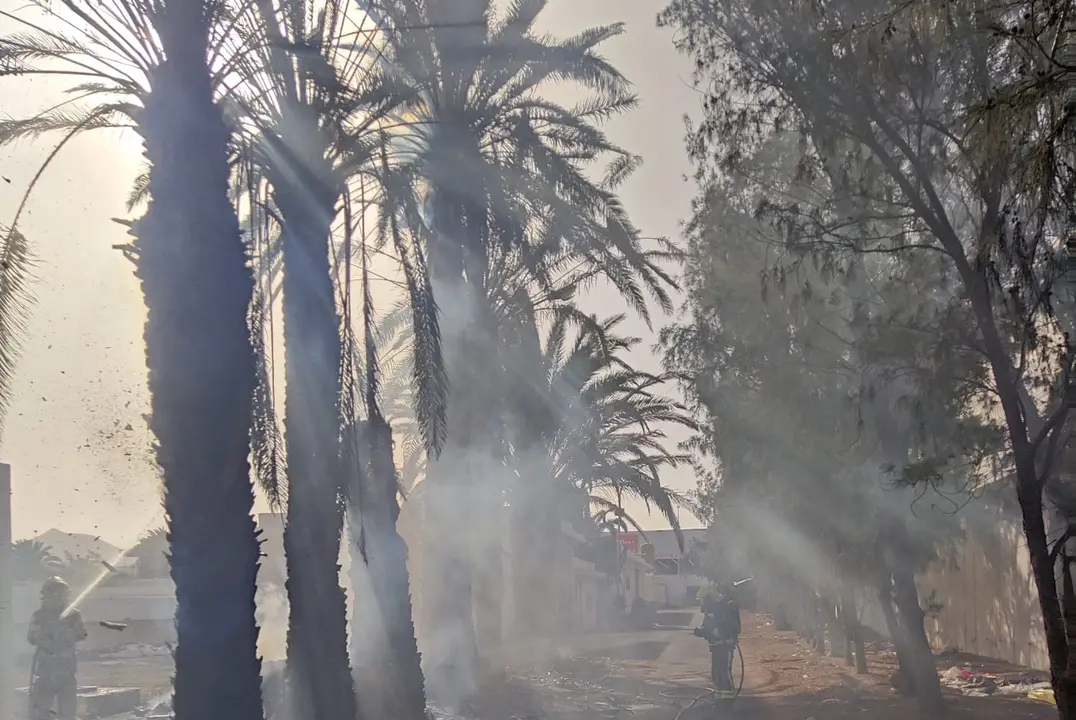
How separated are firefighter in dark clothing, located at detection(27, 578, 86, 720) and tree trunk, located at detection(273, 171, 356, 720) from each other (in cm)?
512

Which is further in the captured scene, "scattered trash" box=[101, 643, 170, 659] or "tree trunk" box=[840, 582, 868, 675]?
"scattered trash" box=[101, 643, 170, 659]

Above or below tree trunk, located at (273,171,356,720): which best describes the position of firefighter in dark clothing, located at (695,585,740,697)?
below

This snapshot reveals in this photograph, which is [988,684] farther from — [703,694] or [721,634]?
[703,694]

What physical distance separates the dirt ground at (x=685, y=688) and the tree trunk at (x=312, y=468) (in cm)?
547

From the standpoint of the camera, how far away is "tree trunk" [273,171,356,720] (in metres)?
10.3

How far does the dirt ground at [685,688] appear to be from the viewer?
48.1 feet

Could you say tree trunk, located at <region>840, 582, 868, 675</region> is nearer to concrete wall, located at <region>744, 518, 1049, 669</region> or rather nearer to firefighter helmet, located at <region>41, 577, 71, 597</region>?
concrete wall, located at <region>744, 518, 1049, 669</region>

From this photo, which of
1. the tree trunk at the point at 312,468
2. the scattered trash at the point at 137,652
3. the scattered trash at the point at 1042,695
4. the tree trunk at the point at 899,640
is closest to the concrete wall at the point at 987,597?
the scattered trash at the point at 1042,695

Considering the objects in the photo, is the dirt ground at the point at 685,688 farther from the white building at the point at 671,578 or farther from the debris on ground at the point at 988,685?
the white building at the point at 671,578

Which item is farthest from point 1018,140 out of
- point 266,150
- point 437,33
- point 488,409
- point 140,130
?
point 488,409

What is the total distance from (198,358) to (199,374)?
0.11 metres

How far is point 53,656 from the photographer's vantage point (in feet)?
46.9

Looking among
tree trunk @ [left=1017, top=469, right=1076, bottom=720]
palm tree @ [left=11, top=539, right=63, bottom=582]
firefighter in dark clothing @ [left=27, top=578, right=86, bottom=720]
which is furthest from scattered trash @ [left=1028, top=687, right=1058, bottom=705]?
palm tree @ [left=11, top=539, right=63, bottom=582]

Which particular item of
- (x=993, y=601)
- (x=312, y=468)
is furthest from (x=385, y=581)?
(x=993, y=601)
